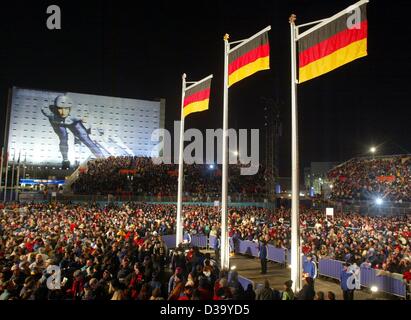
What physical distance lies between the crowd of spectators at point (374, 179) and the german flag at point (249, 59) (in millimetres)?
31347

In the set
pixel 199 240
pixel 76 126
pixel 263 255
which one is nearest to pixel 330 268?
pixel 263 255

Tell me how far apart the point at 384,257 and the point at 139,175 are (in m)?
34.3

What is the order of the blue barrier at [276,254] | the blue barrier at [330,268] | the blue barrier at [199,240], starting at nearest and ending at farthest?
the blue barrier at [330,268] < the blue barrier at [276,254] < the blue barrier at [199,240]

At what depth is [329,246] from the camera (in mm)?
14312

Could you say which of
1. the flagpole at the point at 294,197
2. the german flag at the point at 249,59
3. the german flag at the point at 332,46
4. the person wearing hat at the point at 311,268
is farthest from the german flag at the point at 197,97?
the person wearing hat at the point at 311,268

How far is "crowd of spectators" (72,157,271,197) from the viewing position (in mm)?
39250

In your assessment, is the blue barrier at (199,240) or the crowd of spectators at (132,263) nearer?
the crowd of spectators at (132,263)

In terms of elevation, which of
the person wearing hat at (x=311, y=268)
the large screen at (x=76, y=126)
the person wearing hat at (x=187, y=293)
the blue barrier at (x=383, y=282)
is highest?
the large screen at (x=76, y=126)

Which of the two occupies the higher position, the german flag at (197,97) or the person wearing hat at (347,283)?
the german flag at (197,97)

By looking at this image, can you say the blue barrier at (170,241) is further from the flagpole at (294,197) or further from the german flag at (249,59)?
the flagpole at (294,197)

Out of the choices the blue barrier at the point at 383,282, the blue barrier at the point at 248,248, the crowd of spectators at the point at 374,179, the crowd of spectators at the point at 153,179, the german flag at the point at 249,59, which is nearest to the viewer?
the blue barrier at the point at 383,282

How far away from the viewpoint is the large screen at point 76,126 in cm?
5659

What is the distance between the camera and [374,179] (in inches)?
1753

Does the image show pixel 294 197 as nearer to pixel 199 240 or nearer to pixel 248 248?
pixel 248 248
